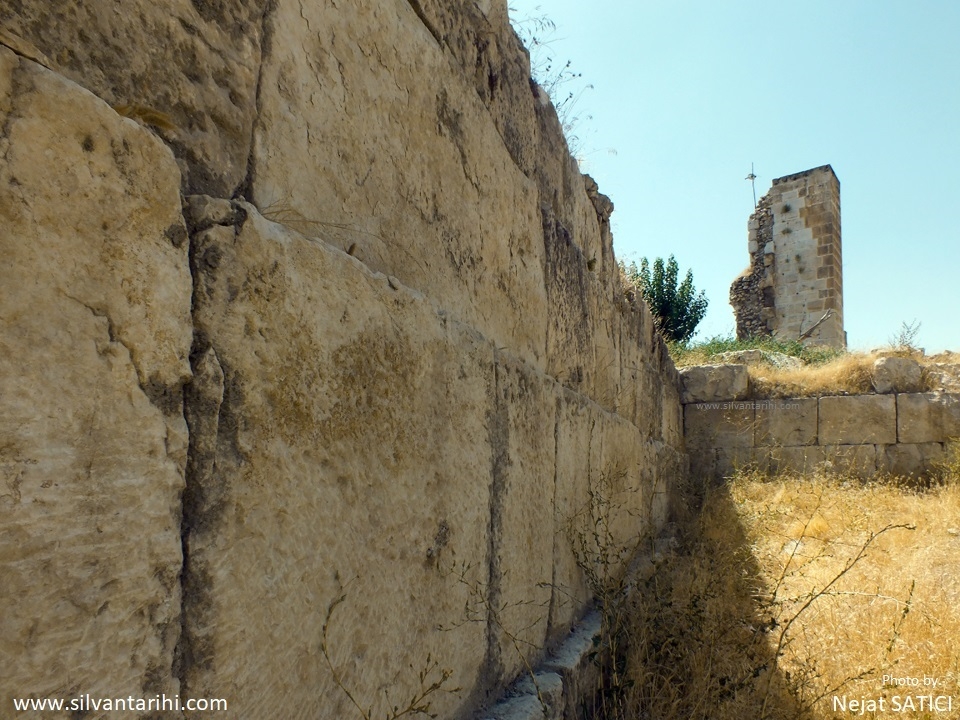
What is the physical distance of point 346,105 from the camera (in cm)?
146

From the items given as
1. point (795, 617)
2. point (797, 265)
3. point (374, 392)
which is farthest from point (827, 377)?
point (797, 265)

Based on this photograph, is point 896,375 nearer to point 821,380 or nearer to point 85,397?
point 821,380

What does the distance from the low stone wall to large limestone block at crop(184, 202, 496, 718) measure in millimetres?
6427

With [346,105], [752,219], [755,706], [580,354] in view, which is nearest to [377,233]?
[346,105]

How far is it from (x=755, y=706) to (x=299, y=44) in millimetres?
2509

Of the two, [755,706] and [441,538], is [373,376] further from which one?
[755,706]

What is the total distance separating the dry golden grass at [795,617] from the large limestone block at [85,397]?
1.92 meters

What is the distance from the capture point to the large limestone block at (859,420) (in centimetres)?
794

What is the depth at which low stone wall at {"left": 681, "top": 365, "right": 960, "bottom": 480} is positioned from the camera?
7.74 meters

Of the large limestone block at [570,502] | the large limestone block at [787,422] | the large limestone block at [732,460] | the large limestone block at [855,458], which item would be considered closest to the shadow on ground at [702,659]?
the large limestone block at [570,502]

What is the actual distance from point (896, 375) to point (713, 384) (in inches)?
76.9

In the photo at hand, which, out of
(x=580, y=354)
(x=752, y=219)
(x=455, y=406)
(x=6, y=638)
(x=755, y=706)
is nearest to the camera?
(x=6, y=638)

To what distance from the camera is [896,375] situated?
7.96 m

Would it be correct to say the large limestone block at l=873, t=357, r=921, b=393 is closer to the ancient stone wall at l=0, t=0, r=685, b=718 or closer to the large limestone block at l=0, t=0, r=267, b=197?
the ancient stone wall at l=0, t=0, r=685, b=718
